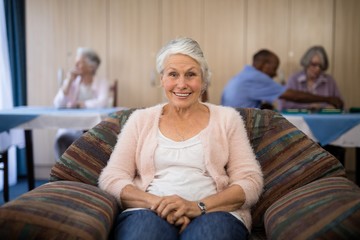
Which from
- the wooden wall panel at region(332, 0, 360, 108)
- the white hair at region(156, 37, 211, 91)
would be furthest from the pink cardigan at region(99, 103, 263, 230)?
the wooden wall panel at region(332, 0, 360, 108)

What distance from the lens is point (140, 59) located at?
168 inches

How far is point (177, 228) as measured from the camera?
1297mm

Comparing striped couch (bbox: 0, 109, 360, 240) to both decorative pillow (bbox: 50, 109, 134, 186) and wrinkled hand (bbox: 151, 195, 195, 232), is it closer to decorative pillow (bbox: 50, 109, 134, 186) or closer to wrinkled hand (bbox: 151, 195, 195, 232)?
decorative pillow (bbox: 50, 109, 134, 186)

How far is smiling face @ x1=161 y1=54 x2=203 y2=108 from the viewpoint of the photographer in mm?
1527

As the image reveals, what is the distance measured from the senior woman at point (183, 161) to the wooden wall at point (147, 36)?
2672 mm

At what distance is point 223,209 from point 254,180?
170 mm

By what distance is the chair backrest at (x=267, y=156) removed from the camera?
1.46 metres

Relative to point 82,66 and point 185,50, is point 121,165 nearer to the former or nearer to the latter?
point 185,50

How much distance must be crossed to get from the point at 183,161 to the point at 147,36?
9.89 ft

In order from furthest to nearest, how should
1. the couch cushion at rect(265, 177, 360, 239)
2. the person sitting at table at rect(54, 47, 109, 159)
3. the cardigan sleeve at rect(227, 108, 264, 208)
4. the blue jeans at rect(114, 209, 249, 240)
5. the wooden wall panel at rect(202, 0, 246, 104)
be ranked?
the wooden wall panel at rect(202, 0, 246, 104), the person sitting at table at rect(54, 47, 109, 159), the cardigan sleeve at rect(227, 108, 264, 208), the blue jeans at rect(114, 209, 249, 240), the couch cushion at rect(265, 177, 360, 239)

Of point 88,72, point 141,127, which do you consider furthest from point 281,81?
point 141,127

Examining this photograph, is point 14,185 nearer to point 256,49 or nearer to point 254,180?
point 256,49

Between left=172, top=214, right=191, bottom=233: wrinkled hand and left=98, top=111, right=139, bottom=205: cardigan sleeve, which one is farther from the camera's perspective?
left=98, top=111, right=139, bottom=205: cardigan sleeve

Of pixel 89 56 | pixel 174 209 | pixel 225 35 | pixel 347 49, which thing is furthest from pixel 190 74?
pixel 347 49
